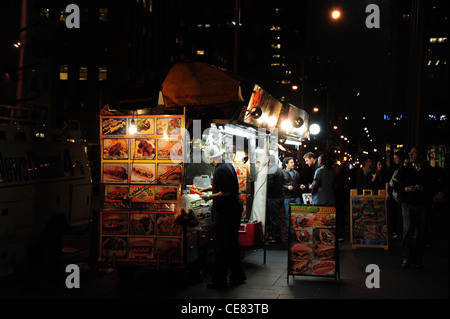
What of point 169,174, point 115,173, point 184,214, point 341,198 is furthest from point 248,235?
point 341,198

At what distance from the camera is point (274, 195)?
12133 mm

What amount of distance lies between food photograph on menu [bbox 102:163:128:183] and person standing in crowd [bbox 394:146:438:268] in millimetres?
5237

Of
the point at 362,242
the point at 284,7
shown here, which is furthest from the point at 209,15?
the point at 362,242

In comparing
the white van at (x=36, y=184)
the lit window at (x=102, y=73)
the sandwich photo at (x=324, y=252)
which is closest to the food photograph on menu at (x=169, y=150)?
the sandwich photo at (x=324, y=252)

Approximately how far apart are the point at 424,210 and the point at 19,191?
7723mm

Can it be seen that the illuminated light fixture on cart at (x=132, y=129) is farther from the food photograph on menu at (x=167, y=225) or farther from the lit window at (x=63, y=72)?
the lit window at (x=63, y=72)

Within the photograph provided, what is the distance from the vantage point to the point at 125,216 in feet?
25.3

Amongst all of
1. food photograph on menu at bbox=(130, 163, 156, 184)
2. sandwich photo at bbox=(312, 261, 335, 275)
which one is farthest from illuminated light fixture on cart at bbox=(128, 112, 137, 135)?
sandwich photo at bbox=(312, 261, 335, 275)

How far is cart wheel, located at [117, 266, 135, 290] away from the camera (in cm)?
773

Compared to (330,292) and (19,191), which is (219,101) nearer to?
(330,292)

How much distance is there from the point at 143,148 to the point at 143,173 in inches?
17.0

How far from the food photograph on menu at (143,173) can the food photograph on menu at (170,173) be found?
12 cm

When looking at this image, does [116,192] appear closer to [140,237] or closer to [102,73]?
[140,237]

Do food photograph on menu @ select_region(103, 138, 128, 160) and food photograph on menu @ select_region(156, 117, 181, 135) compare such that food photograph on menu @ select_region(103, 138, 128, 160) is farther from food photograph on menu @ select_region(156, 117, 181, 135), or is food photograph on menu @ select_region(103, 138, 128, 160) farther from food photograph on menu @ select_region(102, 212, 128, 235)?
food photograph on menu @ select_region(102, 212, 128, 235)
